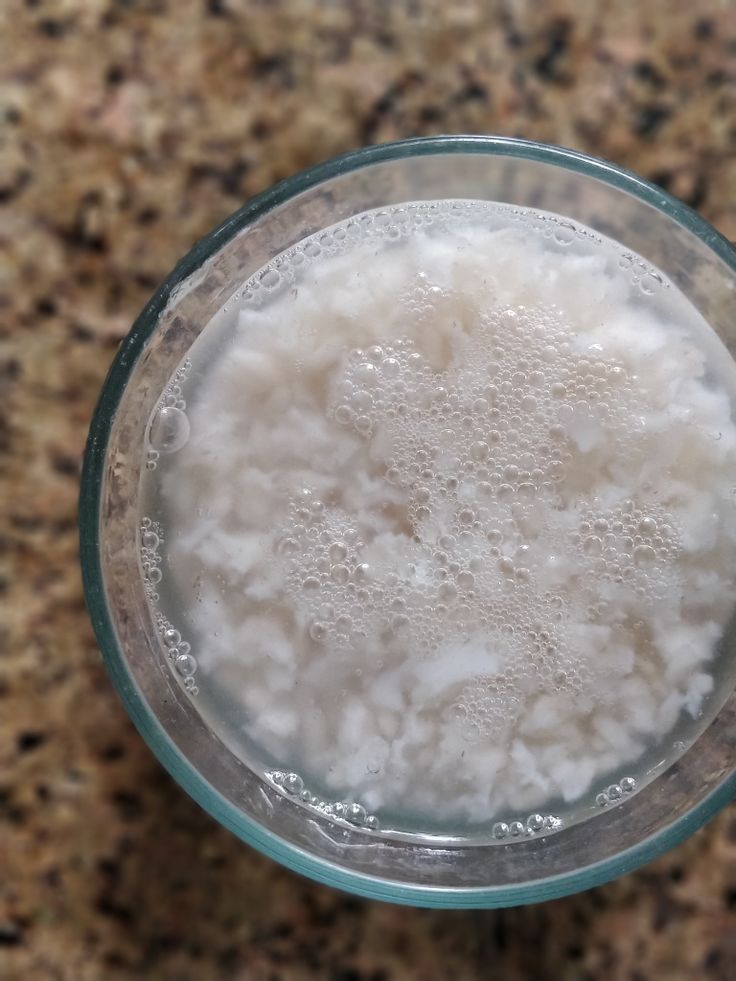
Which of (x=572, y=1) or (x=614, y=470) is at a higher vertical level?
(x=572, y=1)

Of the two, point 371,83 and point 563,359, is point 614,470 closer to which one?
point 563,359

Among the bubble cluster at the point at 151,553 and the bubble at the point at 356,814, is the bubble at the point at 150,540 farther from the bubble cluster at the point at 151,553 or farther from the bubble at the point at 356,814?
→ the bubble at the point at 356,814

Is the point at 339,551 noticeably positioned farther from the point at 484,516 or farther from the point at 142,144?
the point at 142,144

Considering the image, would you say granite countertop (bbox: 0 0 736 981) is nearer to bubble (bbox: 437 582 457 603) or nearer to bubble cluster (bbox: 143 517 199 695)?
bubble cluster (bbox: 143 517 199 695)

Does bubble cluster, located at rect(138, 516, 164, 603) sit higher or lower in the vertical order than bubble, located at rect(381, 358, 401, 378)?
lower

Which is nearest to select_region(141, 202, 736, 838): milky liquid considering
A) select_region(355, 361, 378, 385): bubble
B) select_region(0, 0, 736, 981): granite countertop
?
select_region(355, 361, 378, 385): bubble

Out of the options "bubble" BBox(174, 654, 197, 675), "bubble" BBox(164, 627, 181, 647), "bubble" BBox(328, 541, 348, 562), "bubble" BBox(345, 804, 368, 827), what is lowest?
"bubble" BBox(345, 804, 368, 827)

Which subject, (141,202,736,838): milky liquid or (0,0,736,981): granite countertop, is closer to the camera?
(141,202,736,838): milky liquid

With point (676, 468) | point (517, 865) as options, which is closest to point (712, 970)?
point (517, 865)

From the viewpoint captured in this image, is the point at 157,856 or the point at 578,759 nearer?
the point at 578,759
